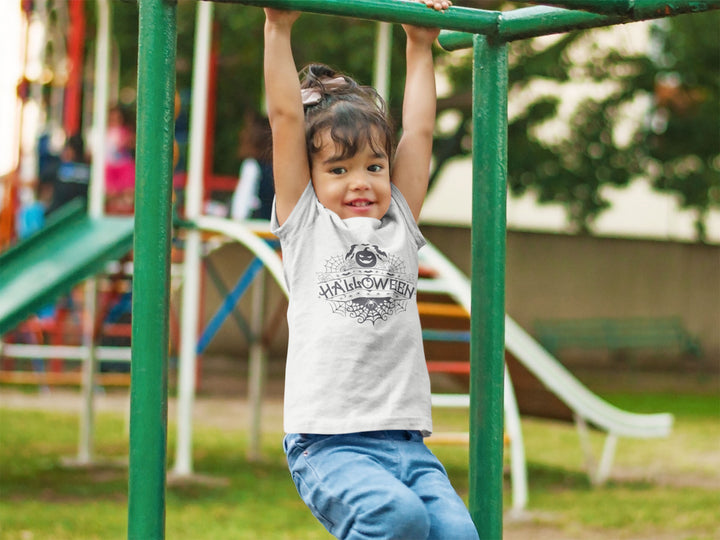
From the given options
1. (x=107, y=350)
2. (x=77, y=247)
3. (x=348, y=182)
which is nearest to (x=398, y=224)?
(x=348, y=182)

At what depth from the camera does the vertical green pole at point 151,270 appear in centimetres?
163

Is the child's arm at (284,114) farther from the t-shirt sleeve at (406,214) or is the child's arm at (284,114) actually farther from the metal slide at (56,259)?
the metal slide at (56,259)

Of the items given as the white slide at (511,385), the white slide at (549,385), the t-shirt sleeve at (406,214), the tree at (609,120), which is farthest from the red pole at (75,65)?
the t-shirt sleeve at (406,214)

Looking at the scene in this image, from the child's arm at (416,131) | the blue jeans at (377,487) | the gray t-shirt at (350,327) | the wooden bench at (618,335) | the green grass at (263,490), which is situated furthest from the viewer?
the wooden bench at (618,335)

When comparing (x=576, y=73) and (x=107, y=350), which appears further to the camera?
(x=576, y=73)

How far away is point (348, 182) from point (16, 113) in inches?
242

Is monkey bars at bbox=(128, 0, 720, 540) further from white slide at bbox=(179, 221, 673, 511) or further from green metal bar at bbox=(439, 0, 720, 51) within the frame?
white slide at bbox=(179, 221, 673, 511)

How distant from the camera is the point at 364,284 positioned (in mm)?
1921

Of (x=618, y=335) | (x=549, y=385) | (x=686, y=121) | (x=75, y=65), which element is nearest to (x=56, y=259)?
(x=549, y=385)

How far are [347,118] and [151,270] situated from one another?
526 mm

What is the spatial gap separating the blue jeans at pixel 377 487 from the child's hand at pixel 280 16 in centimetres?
71

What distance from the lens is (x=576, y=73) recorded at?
12.8 meters

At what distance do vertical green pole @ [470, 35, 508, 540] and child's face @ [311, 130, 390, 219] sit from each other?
19 centimetres

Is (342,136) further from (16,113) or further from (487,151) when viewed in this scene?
(16,113)
